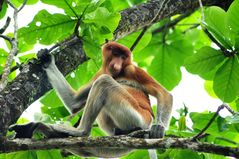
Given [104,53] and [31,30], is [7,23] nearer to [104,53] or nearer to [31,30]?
[31,30]

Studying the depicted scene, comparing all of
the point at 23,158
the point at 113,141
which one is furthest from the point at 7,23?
the point at 113,141

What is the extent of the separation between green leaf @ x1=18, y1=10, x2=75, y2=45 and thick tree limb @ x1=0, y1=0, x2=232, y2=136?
15 cm

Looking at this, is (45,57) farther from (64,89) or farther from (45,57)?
(64,89)

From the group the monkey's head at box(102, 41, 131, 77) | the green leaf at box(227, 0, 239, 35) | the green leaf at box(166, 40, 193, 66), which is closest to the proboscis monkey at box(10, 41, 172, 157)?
the monkey's head at box(102, 41, 131, 77)

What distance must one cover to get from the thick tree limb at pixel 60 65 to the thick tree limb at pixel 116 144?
0.60 ft

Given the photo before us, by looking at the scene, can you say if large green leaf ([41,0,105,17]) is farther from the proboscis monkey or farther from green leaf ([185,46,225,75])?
green leaf ([185,46,225,75])

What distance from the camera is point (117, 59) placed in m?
5.90

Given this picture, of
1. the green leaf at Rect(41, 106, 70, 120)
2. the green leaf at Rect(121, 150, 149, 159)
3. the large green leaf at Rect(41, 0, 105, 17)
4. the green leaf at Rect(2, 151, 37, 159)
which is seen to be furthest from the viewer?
the green leaf at Rect(41, 106, 70, 120)

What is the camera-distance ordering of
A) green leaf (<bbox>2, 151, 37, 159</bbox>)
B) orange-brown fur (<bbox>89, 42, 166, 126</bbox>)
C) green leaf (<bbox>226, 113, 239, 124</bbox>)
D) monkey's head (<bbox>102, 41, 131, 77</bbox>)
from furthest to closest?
monkey's head (<bbox>102, 41, 131, 77</bbox>), orange-brown fur (<bbox>89, 42, 166, 126</bbox>), green leaf (<bbox>2, 151, 37, 159</bbox>), green leaf (<bbox>226, 113, 239, 124</bbox>)

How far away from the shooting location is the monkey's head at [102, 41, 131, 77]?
5.84m

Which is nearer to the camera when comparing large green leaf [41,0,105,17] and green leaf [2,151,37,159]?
large green leaf [41,0,105,17]

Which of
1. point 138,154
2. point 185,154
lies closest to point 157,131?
point 185,154

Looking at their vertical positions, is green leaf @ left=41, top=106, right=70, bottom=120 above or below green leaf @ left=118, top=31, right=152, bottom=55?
below

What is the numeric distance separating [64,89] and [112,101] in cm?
67
